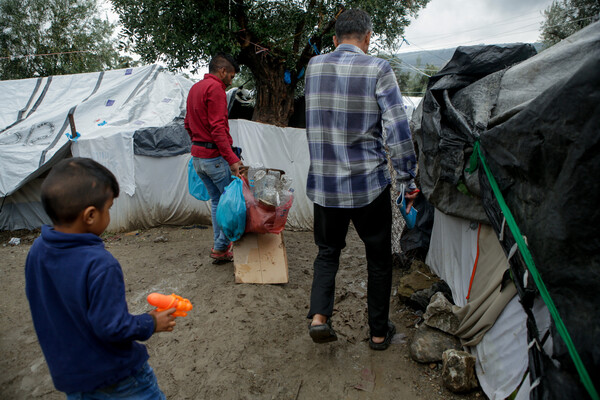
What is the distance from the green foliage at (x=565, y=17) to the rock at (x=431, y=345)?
1449cm

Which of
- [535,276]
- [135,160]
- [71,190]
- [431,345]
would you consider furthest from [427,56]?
[71,190]

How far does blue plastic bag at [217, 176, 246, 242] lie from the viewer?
3227 mm

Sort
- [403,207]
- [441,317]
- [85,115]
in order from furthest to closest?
[85,115], [441,317], [403,207]

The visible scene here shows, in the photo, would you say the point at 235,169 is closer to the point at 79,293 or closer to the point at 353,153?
the point at 353,153

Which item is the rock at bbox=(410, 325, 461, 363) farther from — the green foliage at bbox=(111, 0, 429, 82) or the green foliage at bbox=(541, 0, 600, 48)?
the green foliage at bbox=(541, 0, 600, 48)

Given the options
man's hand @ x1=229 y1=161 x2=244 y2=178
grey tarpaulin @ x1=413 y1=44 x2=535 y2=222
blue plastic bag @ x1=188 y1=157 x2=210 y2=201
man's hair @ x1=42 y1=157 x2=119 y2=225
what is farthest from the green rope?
blue plastic bag @ x1=188 y1=157 x2=210 y2=201

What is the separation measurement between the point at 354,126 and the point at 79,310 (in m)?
1.69

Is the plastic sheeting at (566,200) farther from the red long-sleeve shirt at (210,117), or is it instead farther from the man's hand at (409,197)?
the red long-sleeve shirt at (210,117)

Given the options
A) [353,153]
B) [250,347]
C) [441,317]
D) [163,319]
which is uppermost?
[353,153]

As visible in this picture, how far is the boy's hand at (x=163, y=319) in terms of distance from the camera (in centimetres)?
135

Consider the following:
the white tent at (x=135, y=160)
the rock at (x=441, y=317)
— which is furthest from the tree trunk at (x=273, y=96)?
the rock at (x=441, y=317)

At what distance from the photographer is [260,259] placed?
3.54 meters

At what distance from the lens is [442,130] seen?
2.42m

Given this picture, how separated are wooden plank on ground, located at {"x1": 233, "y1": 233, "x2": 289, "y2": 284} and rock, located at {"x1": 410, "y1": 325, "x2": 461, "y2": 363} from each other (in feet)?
4.77
